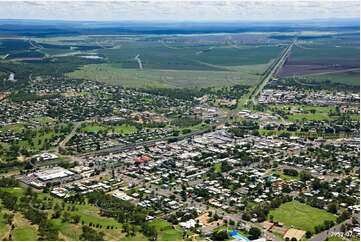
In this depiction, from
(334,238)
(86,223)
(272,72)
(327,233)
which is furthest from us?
(272,72)

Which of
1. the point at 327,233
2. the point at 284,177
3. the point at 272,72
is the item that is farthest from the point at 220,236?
the point at 272,72

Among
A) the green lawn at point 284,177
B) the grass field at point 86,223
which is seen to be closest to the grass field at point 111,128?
the green lawn at point 284,177

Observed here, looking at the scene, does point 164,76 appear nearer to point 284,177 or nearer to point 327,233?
point 284,177

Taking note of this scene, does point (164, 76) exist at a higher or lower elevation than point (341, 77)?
lower

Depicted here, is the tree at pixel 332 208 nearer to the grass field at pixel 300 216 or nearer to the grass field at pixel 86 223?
the grass field at pixel 300 216

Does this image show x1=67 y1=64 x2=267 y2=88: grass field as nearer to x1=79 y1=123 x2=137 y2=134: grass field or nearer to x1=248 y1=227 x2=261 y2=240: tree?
x1=79 y1=123 x2=137 y2=134: grass field

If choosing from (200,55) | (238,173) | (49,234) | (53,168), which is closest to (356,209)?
(238,173)

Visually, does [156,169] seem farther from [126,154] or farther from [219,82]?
[219,82]
